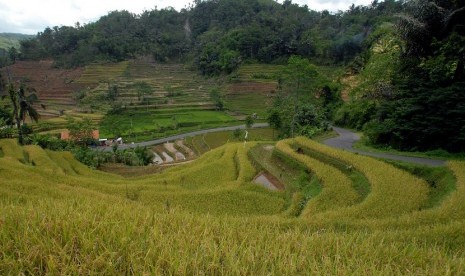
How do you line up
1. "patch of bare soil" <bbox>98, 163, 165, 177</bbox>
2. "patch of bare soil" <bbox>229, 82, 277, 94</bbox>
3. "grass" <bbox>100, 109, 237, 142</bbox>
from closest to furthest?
"patch of bare soil" <bbox>98, 163, 165, 177</bbox> < "grass" <bbox>100, 109, 237, 142</bbox> < "patch of bare soil" <bbox>229, 82, 277, 94</bbox>

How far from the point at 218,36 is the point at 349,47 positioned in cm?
3288

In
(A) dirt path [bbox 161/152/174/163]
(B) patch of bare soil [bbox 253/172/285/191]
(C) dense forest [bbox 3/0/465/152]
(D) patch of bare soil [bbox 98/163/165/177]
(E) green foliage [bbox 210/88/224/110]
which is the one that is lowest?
(A) dirt path [bbox 161/152/174/163]

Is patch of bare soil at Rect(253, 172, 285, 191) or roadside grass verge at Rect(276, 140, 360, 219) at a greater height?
roadside grass verge at Rect(276, 140, 360, 219)

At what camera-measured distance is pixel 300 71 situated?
24859 mm

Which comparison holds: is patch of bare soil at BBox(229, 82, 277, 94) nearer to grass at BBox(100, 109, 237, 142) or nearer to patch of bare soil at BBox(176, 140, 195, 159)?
grass at BBox(100, 109, 237, 142)

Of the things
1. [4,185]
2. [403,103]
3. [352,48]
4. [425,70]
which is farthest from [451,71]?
[352,48]

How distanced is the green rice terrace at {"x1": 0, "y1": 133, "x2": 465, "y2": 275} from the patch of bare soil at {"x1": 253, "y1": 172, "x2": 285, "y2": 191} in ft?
0.29

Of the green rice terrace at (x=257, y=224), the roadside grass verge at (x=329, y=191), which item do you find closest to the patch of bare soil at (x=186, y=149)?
the green rice terrace at (x=257, y=224)

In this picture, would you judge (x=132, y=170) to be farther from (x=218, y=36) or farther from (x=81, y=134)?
(x=218, y=36)

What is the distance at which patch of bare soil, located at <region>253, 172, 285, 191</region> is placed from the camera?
1177 cm

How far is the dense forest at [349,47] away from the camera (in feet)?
40.1

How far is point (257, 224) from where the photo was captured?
4.79 meters

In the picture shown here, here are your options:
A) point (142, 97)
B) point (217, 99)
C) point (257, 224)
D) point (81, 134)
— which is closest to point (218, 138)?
point (81, 134)

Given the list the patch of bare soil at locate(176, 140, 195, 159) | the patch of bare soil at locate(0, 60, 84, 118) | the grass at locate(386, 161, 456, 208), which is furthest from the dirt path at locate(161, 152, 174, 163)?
the patch of bare soil at locate(0, 60, 84, 118)
